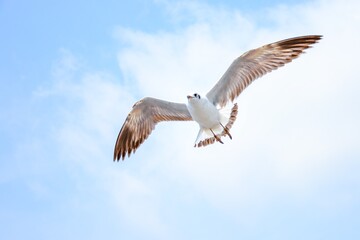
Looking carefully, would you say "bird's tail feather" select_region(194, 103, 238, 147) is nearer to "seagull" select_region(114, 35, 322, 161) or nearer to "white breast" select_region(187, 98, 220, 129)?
"seagull" select_region(114, 35, 322, 161)

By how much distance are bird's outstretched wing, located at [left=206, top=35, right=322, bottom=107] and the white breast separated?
386 mm

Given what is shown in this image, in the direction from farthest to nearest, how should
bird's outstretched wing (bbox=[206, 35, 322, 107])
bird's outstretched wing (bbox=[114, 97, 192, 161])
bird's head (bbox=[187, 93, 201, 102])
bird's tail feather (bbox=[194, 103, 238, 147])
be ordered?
bird's outstretched wing (bbox=[114, 97, 192, 161]), bird's tail feather (bbox=[194, 103, 238, 147]), bird's outstretched wing (bbox=[206, 35, 322, 107]), bird's head (bbox=[187, 93, 201, 102])

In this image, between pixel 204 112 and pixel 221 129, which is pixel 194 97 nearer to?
pixel 204 112

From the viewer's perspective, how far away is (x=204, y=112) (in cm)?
1580

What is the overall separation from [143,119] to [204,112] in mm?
1459

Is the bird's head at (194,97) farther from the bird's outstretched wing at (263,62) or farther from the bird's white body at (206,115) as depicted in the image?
the bird's outstretched wing at (263,62)

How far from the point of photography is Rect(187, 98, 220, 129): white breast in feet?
51.6

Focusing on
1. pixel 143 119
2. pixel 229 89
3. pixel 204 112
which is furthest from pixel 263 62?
pixel 143 119

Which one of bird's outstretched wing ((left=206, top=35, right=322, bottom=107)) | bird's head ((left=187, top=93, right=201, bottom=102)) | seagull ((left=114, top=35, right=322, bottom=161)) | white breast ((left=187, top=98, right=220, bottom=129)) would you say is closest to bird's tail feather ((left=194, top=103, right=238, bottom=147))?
seagull ((left=114, top=35, right=322, bottom=161))

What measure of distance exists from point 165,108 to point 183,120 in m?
0.42

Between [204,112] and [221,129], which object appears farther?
[221,129]

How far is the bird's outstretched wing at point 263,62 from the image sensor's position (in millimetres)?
15859

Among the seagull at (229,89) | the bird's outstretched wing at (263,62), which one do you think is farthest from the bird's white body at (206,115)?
the bird's outstretched wing at (263,62)

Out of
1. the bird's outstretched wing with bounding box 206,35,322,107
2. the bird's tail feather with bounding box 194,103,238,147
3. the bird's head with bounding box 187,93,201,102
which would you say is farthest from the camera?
the bird's tail feather with bounding box 194,103,238,147
